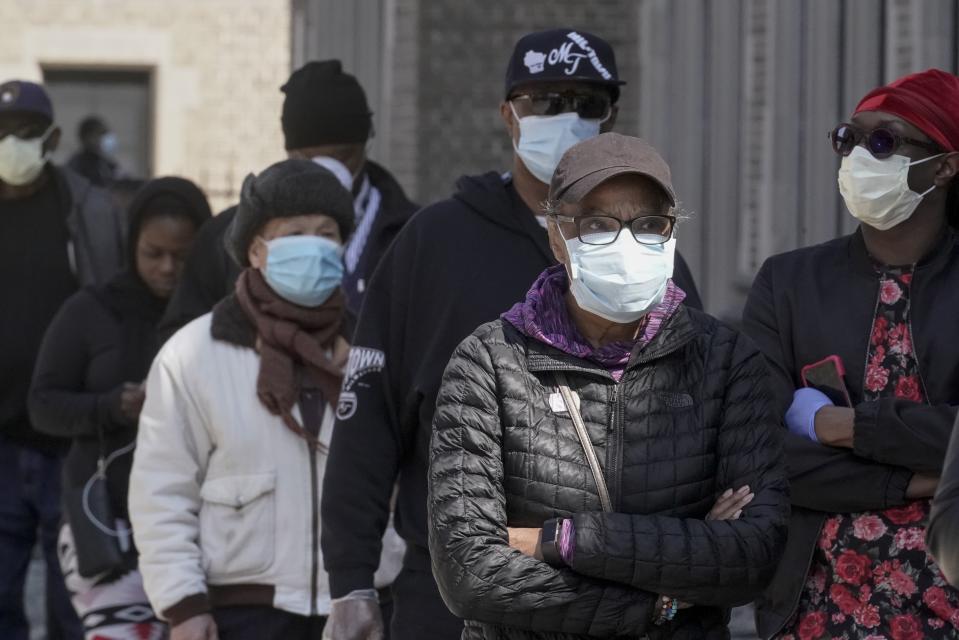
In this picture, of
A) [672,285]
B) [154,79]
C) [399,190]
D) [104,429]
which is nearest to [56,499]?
[104,429]

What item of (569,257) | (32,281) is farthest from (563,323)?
(32,281)

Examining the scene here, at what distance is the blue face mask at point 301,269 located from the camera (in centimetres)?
522

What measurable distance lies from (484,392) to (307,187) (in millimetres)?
1902

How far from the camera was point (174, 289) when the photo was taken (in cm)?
640

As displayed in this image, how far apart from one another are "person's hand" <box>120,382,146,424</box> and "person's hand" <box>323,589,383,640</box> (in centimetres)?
185

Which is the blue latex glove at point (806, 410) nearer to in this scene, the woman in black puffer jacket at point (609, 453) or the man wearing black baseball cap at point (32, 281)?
the woman in black puffer jacket at point (609, 453)

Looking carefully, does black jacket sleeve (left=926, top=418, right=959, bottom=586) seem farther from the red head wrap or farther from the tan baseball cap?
the red head wrap

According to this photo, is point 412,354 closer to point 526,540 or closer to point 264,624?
point 264,624

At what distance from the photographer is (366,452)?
4398 millimetres

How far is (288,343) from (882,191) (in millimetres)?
1524

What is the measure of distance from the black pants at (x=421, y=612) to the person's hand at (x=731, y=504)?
908 mm

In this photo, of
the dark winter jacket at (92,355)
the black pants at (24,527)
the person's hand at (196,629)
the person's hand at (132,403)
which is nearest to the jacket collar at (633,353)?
the person's hand at (196,629)

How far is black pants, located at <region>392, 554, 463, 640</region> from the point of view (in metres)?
4.30

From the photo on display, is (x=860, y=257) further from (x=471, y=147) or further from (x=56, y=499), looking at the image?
(x=471, y=147)
